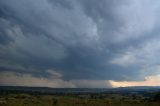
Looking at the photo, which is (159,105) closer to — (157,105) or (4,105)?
(157,105)

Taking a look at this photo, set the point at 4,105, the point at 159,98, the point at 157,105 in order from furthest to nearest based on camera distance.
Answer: the point at 159,98, the point at 157,105, the point at 4,105

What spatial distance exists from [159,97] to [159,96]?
2.23m

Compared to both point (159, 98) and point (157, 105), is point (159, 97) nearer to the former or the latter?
point (159, 98)

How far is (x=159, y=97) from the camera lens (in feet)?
457

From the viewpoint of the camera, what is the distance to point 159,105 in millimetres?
105125

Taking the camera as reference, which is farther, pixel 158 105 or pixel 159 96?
pixel 159 96

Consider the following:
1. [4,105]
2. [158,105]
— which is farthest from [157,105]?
[4,105]

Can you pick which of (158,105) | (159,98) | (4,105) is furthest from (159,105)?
(4,105)

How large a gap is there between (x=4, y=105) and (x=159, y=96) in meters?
84.3

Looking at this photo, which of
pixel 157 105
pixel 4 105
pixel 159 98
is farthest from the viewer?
pixel 159 98

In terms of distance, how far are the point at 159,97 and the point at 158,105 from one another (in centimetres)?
3614

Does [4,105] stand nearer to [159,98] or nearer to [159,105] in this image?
[159,105]

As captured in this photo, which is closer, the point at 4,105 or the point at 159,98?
the point at 4,105

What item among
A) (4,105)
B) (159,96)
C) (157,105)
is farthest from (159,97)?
(4,105)
